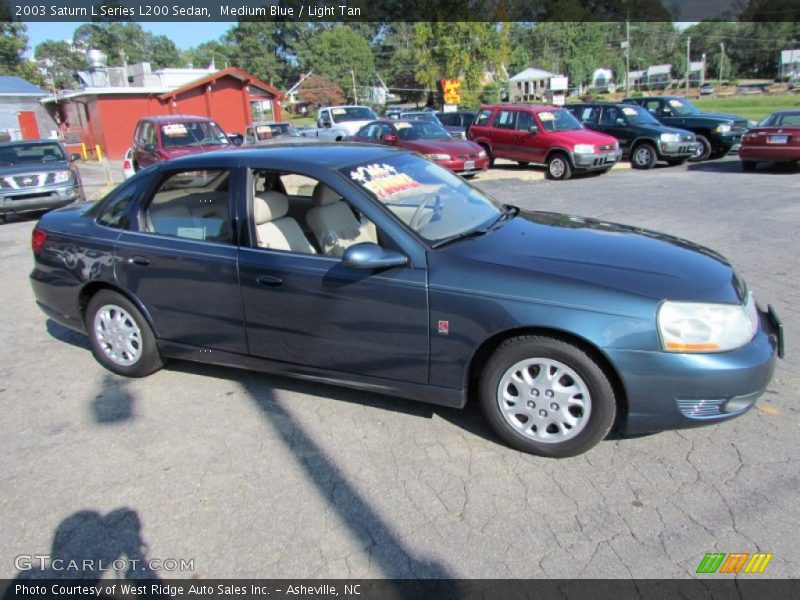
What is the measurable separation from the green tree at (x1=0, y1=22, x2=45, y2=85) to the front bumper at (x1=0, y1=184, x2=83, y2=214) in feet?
202

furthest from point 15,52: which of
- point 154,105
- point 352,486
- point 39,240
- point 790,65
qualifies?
point 790,65

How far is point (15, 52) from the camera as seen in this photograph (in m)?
62.1

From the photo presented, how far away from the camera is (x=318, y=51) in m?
77.9

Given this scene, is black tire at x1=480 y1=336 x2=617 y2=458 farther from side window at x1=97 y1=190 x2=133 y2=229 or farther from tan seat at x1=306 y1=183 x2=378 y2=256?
side window at x1=97 y1=190 x2=133 y2=229

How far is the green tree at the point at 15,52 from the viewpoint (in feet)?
201

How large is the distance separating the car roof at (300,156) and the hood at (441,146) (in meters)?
10.7

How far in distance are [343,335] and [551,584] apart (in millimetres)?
1708

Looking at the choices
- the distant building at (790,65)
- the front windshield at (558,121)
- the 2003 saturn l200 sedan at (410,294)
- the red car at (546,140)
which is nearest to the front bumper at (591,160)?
the red car at (546,140)

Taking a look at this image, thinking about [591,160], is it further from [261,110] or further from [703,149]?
[261,110]

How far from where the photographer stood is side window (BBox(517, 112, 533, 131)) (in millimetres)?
15977

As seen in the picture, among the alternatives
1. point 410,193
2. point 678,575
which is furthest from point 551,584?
point 410,193

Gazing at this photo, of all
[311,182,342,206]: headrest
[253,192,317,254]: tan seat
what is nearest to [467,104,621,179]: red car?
[311,182,342,206]: headrest

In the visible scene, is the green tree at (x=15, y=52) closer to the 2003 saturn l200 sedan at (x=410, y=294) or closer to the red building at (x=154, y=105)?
the red building at (x=154, y=105)

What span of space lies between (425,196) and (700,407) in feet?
6.60
